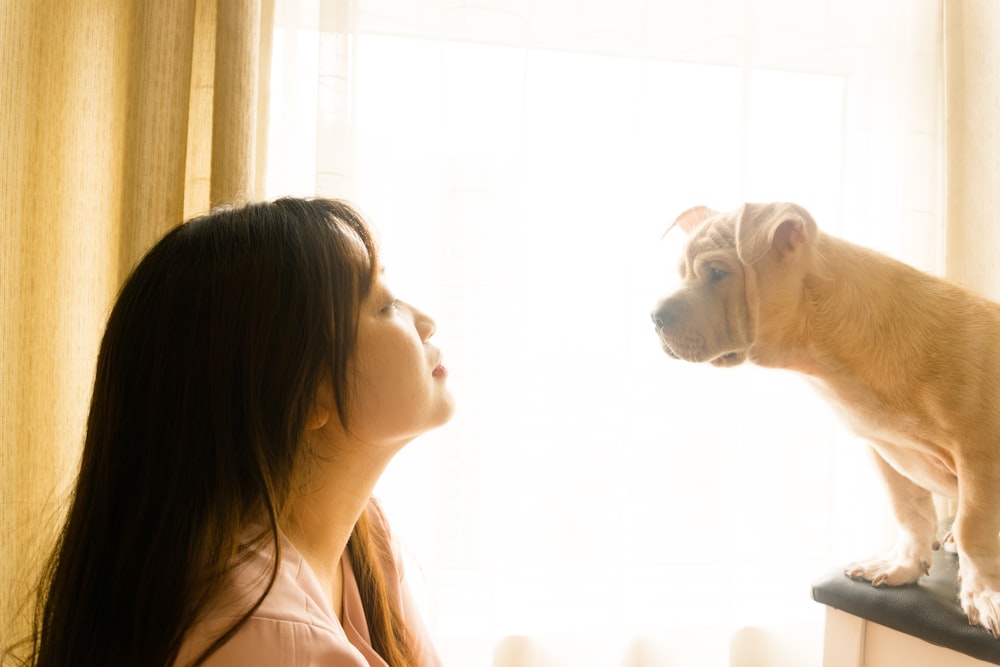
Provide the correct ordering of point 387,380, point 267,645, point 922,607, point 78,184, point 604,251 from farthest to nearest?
point 604,251 → point 78,184 → point 922,607 → point 387,380 → point 267,645

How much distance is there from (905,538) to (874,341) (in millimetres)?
300

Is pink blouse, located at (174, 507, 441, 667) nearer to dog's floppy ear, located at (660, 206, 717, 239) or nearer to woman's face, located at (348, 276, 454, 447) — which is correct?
woman's face, located at (348, 276, 454, 447)

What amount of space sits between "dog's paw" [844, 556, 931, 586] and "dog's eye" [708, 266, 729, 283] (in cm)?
45

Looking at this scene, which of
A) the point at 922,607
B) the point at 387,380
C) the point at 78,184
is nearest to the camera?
the point at 387,380

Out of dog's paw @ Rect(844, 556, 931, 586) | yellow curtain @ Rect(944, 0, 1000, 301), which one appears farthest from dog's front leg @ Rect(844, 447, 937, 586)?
yellow curtain @ Rect(944, 0, 1000, 301)

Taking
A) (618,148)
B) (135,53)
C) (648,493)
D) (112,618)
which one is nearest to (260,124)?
(135,53)

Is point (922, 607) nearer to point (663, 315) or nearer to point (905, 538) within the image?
point (905, 538)

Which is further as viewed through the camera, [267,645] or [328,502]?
[328,502]

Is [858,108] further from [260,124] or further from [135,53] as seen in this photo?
[135,53]

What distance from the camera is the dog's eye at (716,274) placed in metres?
0.95

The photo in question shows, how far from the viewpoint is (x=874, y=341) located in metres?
0.91

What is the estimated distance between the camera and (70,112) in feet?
3.76

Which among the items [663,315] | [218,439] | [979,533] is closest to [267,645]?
[218,439]

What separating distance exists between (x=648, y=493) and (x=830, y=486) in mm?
409
